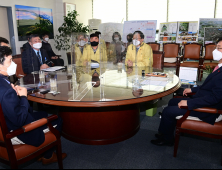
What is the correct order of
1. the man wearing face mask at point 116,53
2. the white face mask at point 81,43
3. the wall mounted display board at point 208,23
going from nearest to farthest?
1. the white face mask at point 81,43
2. the man wearing face mask at point 116,53
3. the wall mounted display board at point 208,23

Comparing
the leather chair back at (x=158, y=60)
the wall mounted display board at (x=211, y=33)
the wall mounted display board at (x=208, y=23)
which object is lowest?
the leather chair back at (x=158, y=60)

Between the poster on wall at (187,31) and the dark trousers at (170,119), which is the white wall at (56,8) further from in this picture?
the dark trousers at (170,119)

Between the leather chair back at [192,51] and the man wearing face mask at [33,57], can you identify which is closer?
the man wearing face mask at [33,57]

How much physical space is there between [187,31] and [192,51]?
1.99 m

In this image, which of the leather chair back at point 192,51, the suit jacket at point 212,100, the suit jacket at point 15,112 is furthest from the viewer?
the leather chair back at point 192,51

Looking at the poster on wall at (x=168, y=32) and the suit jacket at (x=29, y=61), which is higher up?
the poster on wall at (x=168, y=32)

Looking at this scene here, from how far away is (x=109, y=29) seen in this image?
798 centimetres

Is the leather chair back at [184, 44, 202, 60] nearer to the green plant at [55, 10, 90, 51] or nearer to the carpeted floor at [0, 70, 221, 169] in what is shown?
the carpeted floor at [0, 70, 221, 169]

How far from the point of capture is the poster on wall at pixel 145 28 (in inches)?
267

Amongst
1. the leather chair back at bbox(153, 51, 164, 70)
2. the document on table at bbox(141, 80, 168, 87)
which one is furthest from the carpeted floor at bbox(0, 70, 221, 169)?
the leather chair back at bbox(153, 51, 164, 70)

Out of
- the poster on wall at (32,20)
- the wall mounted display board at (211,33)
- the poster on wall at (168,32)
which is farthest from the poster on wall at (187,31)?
the poster on wall at (32,20)

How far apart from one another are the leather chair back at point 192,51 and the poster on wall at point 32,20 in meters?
4.76

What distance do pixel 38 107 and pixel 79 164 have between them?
1881mm

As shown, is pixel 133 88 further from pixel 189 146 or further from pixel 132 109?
pixel 189 146
